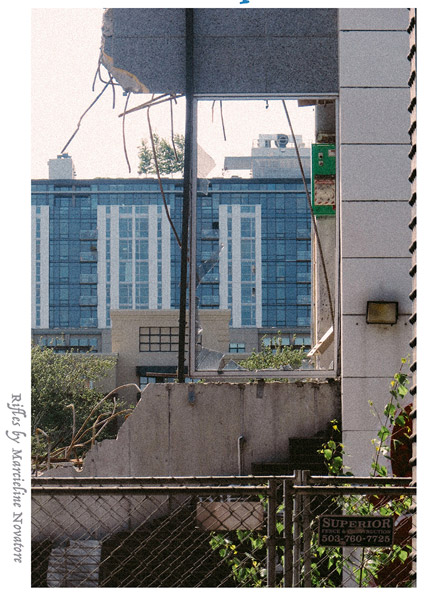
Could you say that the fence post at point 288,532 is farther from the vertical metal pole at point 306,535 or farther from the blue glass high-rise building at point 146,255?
the blue glass high-rise building at point 146,255

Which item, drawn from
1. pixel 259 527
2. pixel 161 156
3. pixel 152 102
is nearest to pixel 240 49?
pixel 152 102

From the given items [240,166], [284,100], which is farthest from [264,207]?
[284,100]

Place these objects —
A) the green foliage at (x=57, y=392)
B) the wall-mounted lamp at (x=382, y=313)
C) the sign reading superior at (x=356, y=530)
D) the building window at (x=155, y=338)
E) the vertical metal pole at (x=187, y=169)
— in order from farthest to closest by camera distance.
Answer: the building window at (x=155, y=338)
the green foliage at (x=57, y=392)
the vertical metal pole at (x=187, y=169)
the wall-mounted lamp at (x=382, y=313)
the sign reading superior at (x=356, y=530)

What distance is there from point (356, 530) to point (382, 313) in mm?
3333

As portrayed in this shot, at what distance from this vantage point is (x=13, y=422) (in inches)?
170

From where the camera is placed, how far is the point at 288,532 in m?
3.84

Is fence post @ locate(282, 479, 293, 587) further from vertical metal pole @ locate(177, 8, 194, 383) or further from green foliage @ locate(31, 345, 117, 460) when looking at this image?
green foliage @ locate(31, 345, 117, 460)

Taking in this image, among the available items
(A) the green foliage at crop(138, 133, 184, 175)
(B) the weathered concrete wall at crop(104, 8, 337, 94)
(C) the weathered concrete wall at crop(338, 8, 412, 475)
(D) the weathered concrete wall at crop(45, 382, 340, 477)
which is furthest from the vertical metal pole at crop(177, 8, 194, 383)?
(A) the green foliage at crop(138, 133, 184, 175)

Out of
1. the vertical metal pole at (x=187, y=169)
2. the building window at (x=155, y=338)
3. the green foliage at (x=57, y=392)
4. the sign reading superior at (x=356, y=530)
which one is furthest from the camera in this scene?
the building window at (x=155, y=338)

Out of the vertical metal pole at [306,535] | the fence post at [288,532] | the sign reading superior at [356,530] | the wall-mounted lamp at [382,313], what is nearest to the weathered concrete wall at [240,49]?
the wall-mounted lamp at [382,313]

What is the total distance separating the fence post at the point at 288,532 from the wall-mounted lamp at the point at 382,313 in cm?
326

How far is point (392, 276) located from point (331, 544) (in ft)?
11.8

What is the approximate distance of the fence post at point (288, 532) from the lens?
3.81 m

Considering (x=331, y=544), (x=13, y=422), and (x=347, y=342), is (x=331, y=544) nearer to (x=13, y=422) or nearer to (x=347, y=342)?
(x=13, y=422)
